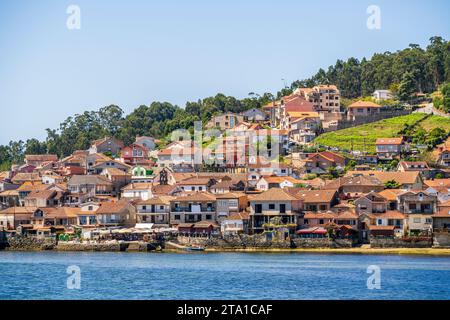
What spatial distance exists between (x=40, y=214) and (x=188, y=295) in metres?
30.2

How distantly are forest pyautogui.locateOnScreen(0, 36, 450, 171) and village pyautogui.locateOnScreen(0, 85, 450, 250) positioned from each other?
10.8 metres

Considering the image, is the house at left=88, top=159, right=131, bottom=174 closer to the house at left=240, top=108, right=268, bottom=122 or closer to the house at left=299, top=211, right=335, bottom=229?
the house at left=240, top=108, right=268, bottom=122

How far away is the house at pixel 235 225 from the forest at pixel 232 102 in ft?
130

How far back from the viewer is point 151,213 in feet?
182

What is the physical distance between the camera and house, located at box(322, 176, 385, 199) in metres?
56.3

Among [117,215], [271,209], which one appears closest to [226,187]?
[271,209]

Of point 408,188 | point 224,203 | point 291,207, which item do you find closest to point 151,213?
point 224,203

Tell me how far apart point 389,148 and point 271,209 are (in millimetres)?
23352

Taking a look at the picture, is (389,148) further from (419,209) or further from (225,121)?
(419,209)

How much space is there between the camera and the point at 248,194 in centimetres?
5775

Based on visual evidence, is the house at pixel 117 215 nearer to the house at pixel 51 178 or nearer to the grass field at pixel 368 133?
the house at pixel 51 178

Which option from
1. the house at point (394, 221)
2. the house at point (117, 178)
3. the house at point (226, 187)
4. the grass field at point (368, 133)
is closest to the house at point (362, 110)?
the grass field at point (368, 133)

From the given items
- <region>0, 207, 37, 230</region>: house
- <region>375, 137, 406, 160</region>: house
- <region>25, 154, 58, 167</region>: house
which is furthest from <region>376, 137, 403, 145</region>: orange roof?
<region>25, 154, 58, 167</region>: house
